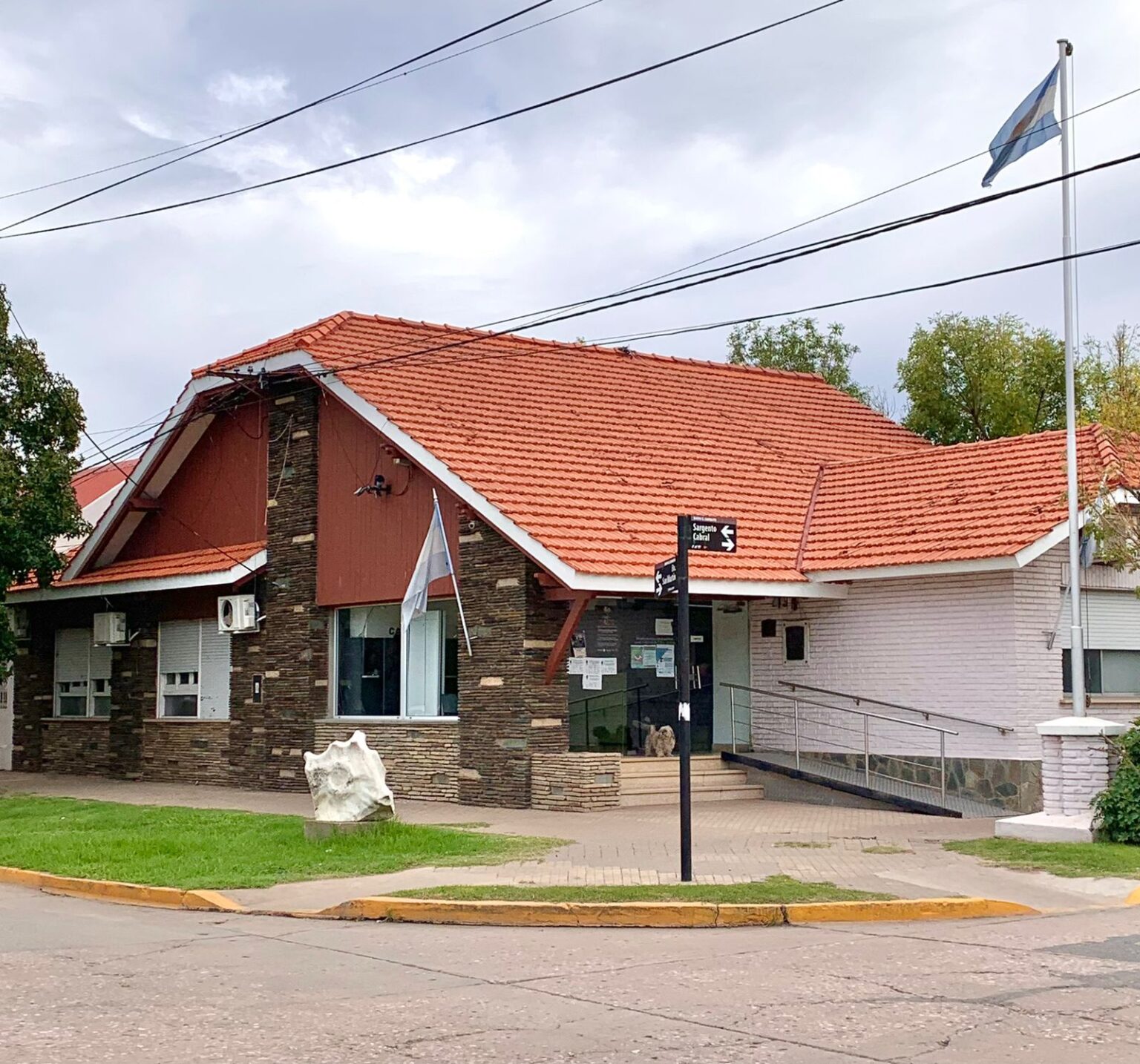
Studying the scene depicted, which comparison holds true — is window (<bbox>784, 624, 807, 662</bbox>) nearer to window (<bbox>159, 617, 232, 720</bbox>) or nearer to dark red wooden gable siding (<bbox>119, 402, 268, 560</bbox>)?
dark red wooden gable siding (<bbox>119, 402, 268, 560</bbox>)

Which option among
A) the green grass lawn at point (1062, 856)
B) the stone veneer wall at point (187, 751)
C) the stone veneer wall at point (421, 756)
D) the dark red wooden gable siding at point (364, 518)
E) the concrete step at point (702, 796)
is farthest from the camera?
the stone veneer wall at point (187, 751)

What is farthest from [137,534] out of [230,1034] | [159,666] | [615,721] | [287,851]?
[230,1034]

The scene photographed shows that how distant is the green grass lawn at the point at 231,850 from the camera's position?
47.2 feet

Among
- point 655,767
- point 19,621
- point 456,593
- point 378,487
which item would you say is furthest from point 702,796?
point 19,621

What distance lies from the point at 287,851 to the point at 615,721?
7.63 m

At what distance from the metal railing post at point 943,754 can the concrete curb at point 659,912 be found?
22.7 feet

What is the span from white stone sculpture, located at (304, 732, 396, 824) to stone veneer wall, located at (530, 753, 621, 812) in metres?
3.79

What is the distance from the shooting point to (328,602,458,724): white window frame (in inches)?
857

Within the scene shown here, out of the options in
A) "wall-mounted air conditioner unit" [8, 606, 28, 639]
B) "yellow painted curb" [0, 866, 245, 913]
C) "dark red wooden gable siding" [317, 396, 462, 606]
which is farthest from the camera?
"wall-mounted air conditioner unit" [8, 606, 28, 639]

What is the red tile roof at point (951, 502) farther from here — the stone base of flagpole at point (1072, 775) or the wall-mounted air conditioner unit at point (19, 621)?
the wall-mounted air conditioner unit at point (19, 621)

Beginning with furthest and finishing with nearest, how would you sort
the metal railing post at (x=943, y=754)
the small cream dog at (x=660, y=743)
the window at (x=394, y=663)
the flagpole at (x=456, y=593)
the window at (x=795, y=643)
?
the window at (x=795, y=643) → the small cream dog at (x=660, y=743) → the window at (x=394, y=663) → the flagpole at (x=456, y=593) → the metal railing post at (x=943, y=754)

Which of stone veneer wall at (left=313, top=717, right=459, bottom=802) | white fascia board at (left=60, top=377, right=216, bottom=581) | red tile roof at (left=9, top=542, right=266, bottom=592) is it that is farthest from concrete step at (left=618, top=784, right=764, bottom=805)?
white fascia board at (left=60, top=377, right=216, bottom=581)

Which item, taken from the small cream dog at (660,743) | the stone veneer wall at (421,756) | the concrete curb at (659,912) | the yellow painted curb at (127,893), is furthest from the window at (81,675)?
the concrete curb at (659,912)

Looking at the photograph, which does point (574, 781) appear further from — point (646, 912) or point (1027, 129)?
point (1027, 129)
